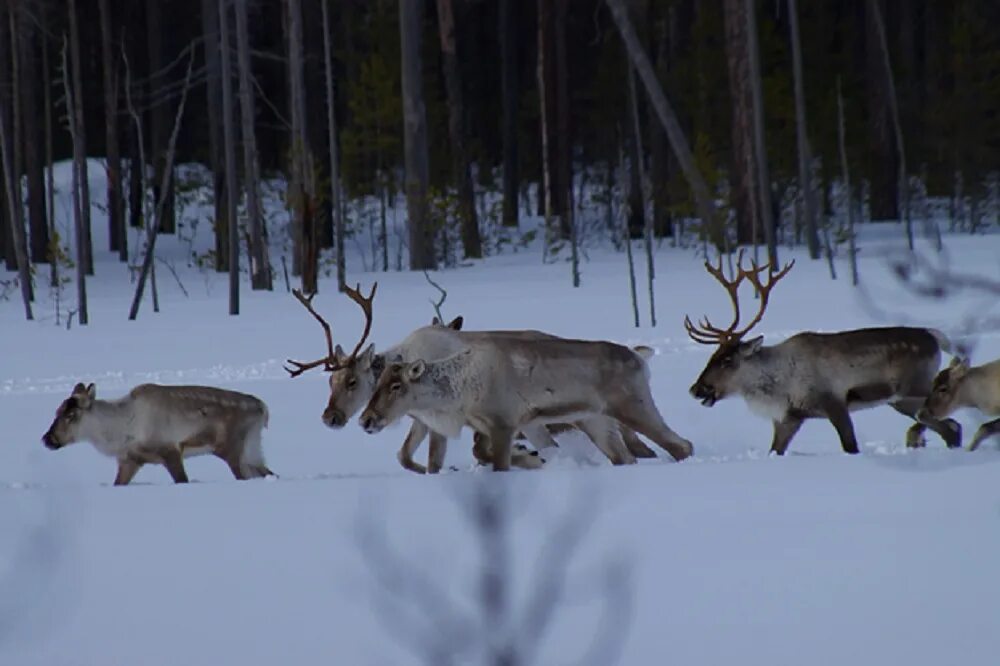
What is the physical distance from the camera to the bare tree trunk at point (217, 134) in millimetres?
28375

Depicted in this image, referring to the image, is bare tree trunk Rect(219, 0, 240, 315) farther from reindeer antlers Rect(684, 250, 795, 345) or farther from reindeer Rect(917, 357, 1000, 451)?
reindeer Rect(917, 357, 1000, 451)

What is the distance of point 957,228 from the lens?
106 ft

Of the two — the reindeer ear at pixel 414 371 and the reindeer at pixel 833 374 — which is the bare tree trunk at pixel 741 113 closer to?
the reindeer at pixel 833 374

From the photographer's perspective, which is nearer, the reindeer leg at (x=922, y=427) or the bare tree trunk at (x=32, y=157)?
the reindeer leg at (x=922, y=427)

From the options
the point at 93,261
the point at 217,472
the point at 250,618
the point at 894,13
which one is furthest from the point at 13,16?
the point at 894,13

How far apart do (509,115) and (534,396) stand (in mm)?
28855

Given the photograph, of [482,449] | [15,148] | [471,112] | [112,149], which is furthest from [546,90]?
[482,449]

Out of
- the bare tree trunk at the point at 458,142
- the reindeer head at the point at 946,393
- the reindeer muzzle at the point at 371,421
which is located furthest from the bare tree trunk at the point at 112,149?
the reindeer head at the point at 946,393

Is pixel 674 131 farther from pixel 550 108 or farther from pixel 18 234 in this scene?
pixel 18 234

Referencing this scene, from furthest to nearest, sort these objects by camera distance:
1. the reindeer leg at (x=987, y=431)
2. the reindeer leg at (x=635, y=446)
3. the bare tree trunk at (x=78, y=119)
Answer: the bare tree trunk at (x=78, y=119) < the reindeer leg at (x=635, y=446) < the reindeer leg at (x=987, y=431)

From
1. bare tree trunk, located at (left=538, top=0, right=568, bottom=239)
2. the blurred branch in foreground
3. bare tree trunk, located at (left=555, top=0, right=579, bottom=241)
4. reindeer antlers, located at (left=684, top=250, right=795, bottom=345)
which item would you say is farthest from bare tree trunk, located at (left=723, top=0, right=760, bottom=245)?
the blurred branch in foreground

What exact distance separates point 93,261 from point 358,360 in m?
21.3

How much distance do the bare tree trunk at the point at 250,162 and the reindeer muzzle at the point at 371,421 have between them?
13.6 metres

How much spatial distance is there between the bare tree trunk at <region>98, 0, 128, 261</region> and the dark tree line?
71mm
